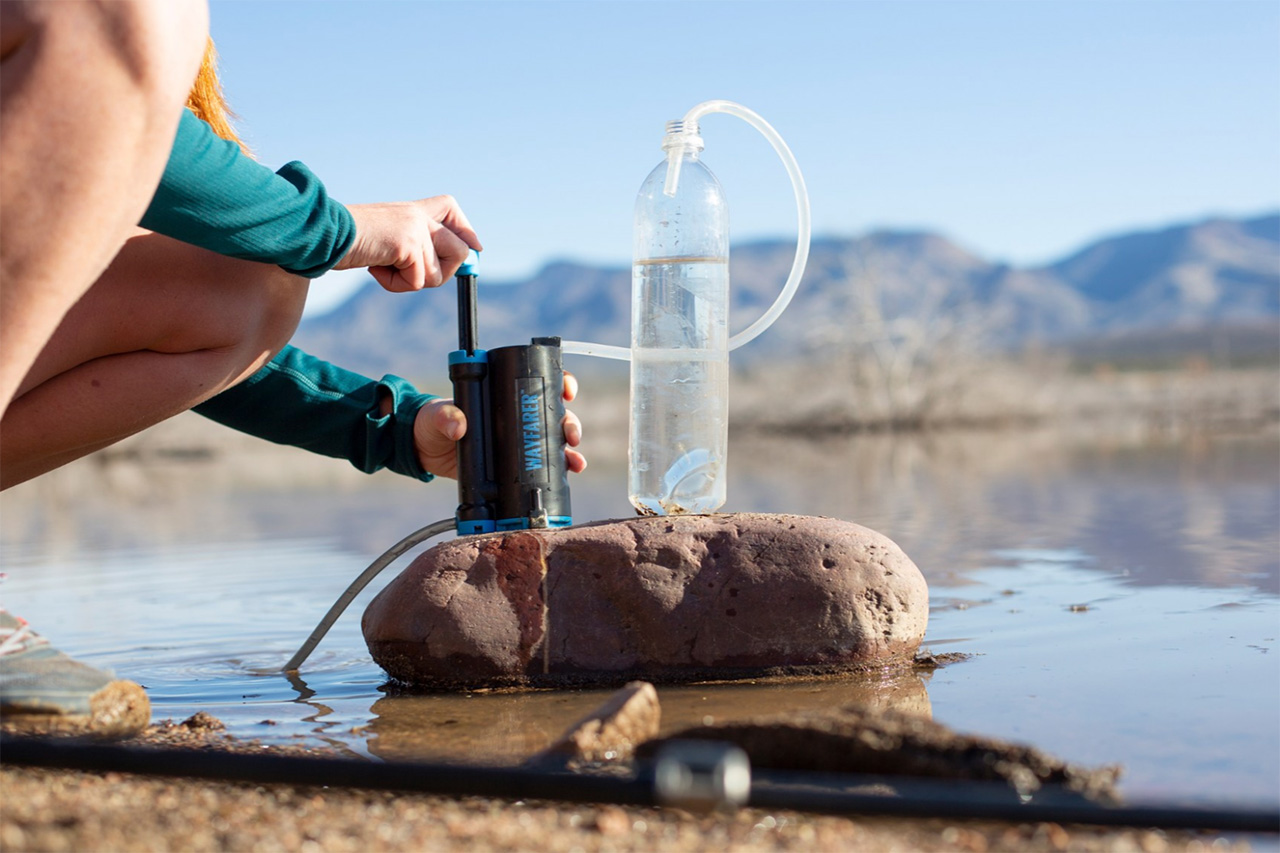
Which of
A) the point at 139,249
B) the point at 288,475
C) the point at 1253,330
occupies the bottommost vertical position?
the point at 288,475

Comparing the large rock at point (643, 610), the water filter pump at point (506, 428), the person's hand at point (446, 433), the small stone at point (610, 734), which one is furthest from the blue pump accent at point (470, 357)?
the small stone at point (610, 734)

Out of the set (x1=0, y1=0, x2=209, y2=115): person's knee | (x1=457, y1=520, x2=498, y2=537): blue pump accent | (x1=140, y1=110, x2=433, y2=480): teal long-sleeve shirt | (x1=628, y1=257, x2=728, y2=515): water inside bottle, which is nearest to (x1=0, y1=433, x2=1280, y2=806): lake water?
(x1=457, y1=520, x2=498, y2=537): blue pump accent

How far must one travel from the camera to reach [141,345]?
8.53 ft

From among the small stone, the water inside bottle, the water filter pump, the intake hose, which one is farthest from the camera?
the water inside bottle

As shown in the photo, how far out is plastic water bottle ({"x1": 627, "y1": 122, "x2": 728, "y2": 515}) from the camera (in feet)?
10.3

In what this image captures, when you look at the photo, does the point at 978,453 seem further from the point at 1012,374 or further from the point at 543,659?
the point at 1012,374

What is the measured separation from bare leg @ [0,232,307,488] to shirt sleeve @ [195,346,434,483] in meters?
0.29

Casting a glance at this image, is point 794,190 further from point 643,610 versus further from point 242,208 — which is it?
point 242,208

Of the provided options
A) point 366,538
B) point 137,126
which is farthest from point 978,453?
point 137,126

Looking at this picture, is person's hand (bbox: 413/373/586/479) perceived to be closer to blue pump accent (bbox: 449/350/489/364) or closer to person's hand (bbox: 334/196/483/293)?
blue pump accent (bbox: 449/350/489/364)

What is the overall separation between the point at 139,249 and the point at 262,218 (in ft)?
1.45

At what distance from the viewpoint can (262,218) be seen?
220 cm

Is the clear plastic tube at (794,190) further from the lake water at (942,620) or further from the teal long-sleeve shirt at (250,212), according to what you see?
the lake water at (942,620)

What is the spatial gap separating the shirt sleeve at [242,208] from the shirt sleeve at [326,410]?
0.71 meters
